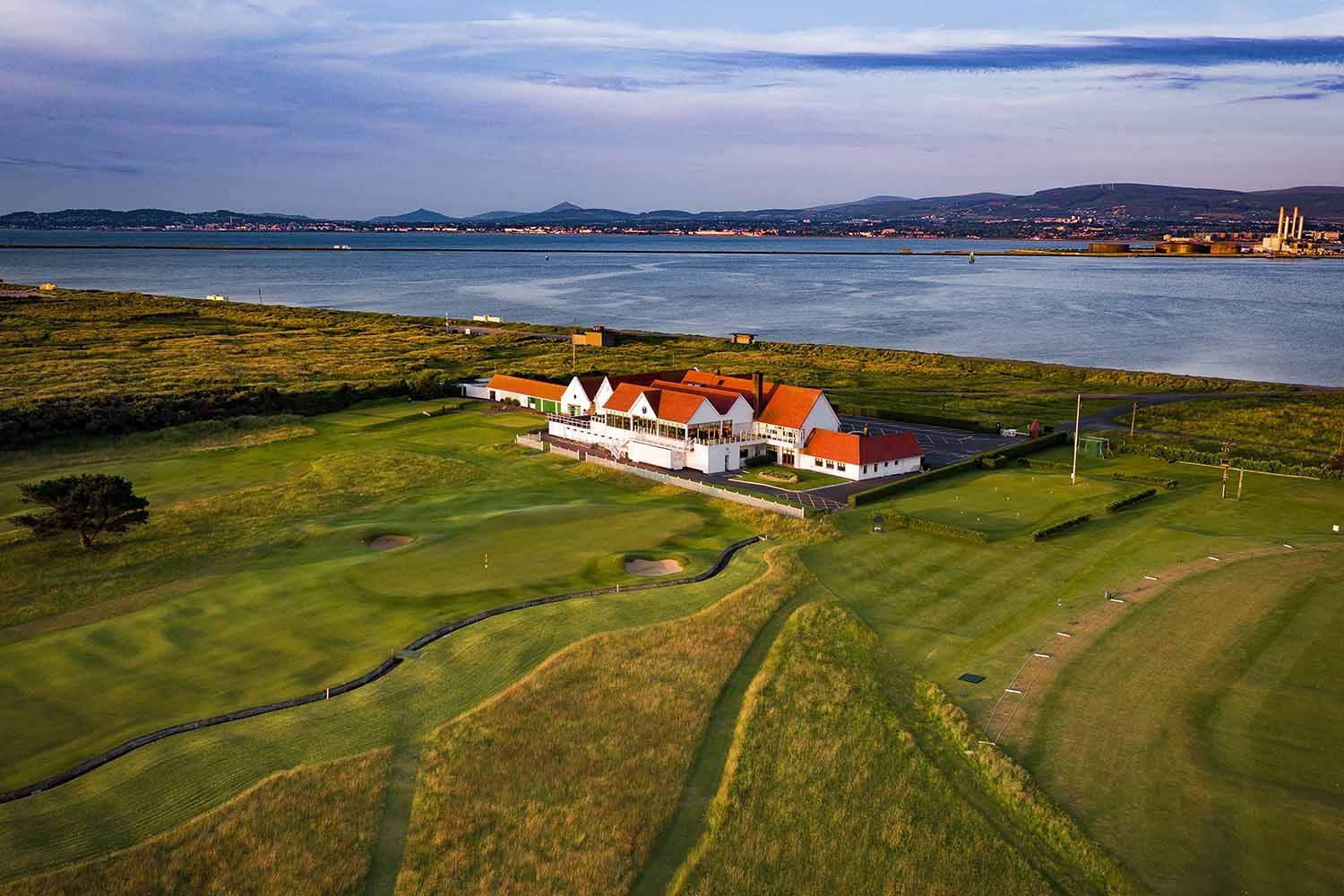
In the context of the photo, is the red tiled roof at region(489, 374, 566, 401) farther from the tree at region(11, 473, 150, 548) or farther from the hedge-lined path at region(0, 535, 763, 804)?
the hedge-lined path at region(0, 535, 763, 804)

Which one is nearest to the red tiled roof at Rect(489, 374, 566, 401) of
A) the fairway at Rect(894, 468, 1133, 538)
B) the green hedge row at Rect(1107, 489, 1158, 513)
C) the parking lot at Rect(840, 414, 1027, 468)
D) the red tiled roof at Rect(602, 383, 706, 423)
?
the red tiled roof at Rect(602, 383, 706, 423)

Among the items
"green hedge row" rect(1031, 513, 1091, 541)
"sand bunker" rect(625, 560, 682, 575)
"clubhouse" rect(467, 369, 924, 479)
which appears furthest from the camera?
"clubhouse" rect(467, 369, 924, 479)

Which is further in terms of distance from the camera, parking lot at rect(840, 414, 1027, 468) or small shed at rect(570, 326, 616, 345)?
small shed at rect(570, 326, 616, 345)

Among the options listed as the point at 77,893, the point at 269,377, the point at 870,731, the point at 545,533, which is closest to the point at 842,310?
the point at 269,377

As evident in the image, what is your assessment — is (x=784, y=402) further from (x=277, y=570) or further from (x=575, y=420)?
(x=277, y=570)

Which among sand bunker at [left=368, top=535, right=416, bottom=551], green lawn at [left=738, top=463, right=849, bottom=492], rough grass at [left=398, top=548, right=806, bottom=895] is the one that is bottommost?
rough grass at [left=398, top=548, right=806, bottom=895]

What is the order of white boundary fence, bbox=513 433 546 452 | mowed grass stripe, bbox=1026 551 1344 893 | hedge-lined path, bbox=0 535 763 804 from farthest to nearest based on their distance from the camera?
white boundary fence, bbox=513 433 546 452 < hedge-lined path, bbox=0 535 763 804 < mowed grass stripe, bbox=1026 551 1344 893

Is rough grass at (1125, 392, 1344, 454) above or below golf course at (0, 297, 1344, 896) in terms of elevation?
above
